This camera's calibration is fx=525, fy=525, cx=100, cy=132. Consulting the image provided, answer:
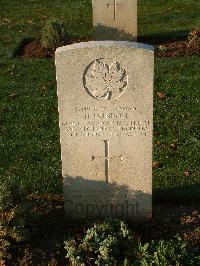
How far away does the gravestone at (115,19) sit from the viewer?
10.8 meters

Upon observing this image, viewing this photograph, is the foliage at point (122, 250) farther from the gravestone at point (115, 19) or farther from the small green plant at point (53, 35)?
the small green plant at point (53, 35)

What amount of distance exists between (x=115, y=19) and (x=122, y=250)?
6.76 m

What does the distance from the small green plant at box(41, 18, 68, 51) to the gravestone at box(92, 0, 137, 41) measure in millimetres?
766

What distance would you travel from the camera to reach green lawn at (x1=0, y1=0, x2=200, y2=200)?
6.78 metres

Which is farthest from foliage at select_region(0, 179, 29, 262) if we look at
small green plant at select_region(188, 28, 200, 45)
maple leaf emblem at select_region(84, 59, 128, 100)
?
small green plant at select_region(188, 28, 200, 45)

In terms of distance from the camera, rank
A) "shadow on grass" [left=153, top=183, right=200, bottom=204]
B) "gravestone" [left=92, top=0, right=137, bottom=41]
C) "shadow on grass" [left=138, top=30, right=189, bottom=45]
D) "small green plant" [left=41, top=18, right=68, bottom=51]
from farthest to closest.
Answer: "shadow on grass" [left=138, top=30, right=189, bottom=45], "small green plant" [left=41, top=18, right=68, bottom=51], "gravestone" [left=92, top=0, right=137, bottom=41], "shadow on grass" [left=153, top=183, right=200, bottom=204]

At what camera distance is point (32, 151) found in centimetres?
754

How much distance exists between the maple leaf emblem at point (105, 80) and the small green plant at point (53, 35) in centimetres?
640

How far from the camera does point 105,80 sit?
5.05 metres

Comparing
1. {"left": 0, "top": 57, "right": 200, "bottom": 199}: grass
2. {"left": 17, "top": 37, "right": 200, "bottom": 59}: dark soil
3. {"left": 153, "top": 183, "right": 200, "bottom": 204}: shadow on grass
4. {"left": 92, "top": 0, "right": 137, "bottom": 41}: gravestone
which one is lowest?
{"left": 153, "top": 183, "right": 200, "bottom": 204}: shadow on grass

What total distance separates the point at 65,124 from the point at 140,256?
1486mm

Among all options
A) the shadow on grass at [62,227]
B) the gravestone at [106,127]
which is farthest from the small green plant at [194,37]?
the gravestone at [106,127]

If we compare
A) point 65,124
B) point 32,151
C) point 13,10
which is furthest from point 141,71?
point 13,10

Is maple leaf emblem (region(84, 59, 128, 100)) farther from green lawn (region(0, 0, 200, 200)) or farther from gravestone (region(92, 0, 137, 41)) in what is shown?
gravestone (region(92, 0, 137, 41))
